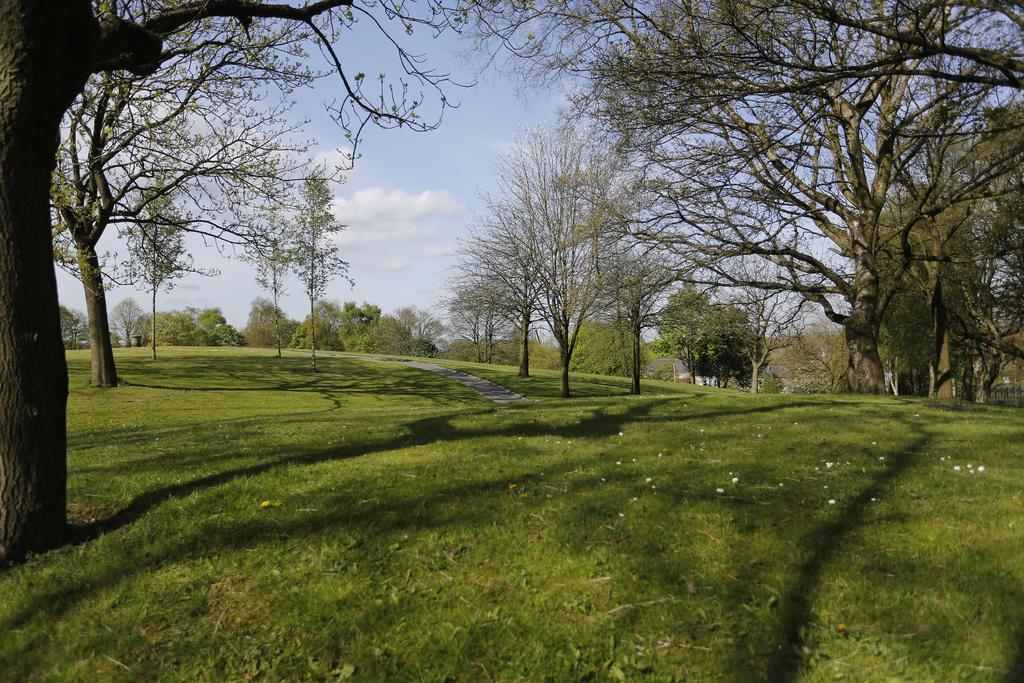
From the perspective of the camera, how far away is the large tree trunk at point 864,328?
49.8ft

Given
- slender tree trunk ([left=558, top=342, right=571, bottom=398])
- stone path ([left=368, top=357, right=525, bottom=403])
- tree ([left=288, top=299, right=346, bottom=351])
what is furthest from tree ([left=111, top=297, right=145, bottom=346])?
slender tree trunk ([left=558, top=342, right=571, bottom=398])

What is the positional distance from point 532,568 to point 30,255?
4.22 meters

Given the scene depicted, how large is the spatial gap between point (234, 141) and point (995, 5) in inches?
741

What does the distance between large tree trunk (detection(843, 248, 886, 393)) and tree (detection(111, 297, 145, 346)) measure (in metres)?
85.9

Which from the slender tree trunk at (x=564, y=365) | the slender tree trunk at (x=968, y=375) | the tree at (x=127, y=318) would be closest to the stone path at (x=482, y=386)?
the slender tree trunk at (x=564, y=365)

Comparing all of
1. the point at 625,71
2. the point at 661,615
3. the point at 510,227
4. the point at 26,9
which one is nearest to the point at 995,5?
the point at 625,71

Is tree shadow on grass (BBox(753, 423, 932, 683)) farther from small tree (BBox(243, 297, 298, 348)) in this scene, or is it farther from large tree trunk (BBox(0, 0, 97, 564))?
small tree (BBox(243, 297, 298, 348))

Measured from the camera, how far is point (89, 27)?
4176mm

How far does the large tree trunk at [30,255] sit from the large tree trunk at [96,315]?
1544cm

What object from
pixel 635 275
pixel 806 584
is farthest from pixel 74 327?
pixel 806 584

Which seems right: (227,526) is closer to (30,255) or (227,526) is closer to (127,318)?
(30,255)

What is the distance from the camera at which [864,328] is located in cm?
1541

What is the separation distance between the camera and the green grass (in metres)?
3.04

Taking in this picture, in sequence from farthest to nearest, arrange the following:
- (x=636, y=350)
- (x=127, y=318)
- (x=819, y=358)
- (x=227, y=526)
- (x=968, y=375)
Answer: (x=127, y=318) → (x=819, y=358) → (x=968, y=375) → (x=636, y=350) → (x=227, y=526)
